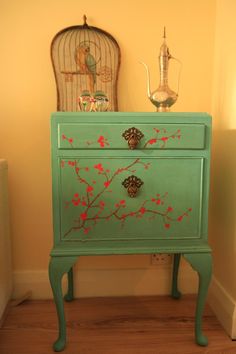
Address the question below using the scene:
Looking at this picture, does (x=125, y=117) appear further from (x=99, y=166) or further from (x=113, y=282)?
(x=113, y=282)

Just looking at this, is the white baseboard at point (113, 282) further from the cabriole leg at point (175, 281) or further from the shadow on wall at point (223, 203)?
the shadow on wall at point (223, 203)

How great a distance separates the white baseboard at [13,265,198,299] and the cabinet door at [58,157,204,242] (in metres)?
0.52

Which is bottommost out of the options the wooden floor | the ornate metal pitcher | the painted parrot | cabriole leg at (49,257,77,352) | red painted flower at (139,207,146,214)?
the wooden floor

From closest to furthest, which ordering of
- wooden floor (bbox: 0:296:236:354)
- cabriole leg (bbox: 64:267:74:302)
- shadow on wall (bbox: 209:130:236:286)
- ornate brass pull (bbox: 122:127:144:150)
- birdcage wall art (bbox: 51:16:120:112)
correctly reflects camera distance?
ornate brass pull (bbox: 122:127:144:150) < wooden floor (bbox: 0:296:236:354) < shadow on wall (bbox: 209:130:236:286) < birdcage wall art (bbox: 51:16:120:112) < cabriole leg (bbox: 64:267:74:302)

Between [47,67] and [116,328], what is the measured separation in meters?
1.27

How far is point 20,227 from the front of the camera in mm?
1437

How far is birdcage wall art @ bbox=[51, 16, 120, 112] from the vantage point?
1323 mm

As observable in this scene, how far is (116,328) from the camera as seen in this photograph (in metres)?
1.24

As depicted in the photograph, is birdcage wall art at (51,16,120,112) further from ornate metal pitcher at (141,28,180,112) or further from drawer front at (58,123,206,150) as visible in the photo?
drawer front at (58,123,206,150)

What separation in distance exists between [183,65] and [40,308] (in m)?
1.42

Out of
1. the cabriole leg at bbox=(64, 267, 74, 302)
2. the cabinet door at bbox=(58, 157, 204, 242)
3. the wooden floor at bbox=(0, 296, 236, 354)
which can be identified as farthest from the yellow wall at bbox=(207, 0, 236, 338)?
the cabriole leg at bbox=(64, 267, 74, 302)

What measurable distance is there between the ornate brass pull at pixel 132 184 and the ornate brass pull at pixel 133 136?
0.37 ft

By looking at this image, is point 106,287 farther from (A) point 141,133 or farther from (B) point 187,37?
(B) point 187,37

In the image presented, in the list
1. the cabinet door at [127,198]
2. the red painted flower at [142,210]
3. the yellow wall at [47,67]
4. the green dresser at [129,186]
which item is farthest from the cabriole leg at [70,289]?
the red painted flower at [142,210]
